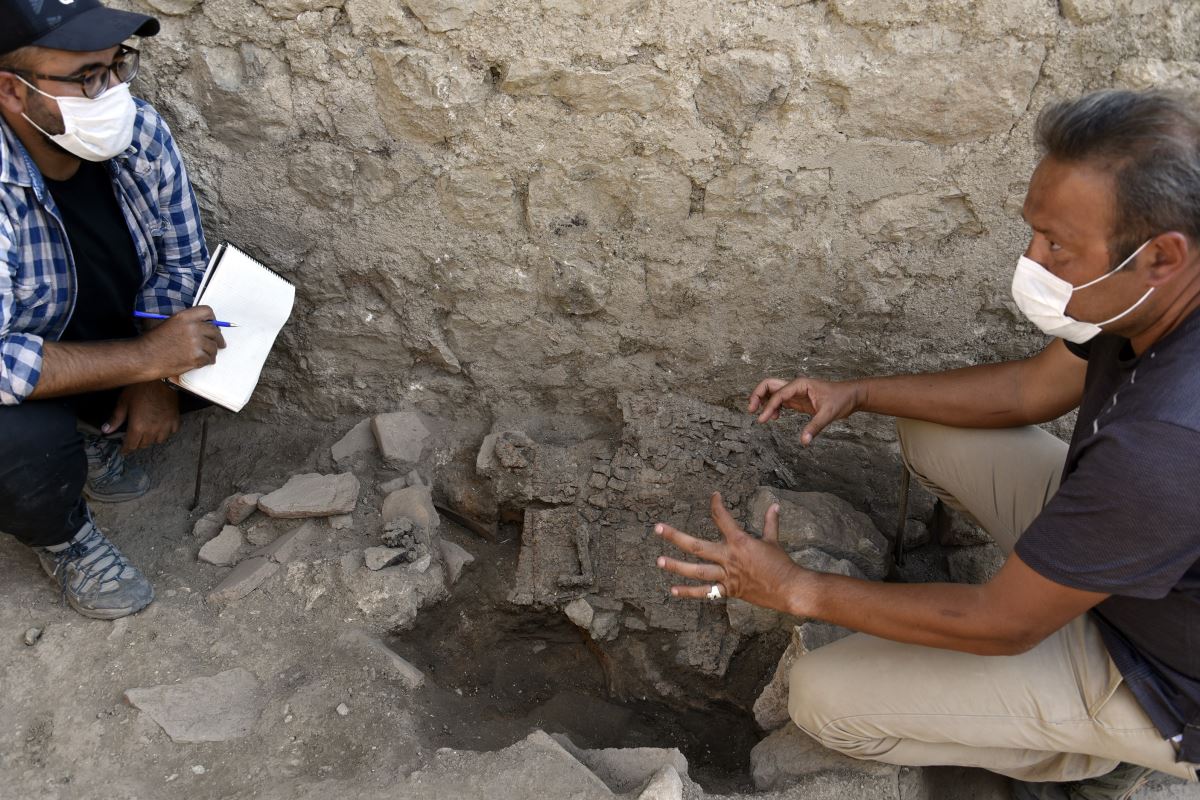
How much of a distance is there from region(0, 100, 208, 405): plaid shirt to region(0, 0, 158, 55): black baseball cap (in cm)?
24

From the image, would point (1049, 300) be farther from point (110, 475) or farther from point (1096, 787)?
point (110, 475)

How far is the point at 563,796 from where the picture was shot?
6.54 ft

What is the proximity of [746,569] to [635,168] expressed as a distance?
1143 mm

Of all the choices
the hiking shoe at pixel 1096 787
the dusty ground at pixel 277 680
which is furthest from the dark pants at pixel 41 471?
the hiking shoe at pixel 1096 787

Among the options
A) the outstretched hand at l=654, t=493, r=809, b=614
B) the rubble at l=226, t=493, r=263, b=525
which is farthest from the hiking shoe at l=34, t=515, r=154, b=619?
the outstretched hand at l=654, t=493, r=809, b=614

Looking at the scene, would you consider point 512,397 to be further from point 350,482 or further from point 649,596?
point 649,596

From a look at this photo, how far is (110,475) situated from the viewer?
280 cm

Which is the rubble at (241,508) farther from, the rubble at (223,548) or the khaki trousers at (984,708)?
the khaki trousers at (984,708)

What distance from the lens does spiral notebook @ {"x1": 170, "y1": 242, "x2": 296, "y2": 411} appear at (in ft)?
8.02

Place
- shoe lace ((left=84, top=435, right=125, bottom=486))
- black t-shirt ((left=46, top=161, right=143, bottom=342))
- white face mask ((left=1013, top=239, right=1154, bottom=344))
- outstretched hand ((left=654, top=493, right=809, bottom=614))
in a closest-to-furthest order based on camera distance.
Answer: white face mask ((left=1013, top=239, right=1154, bottom=344)) → outstretched hand ((left=654, top=493, right=809, bottom=614)) → black t-shirt ((left=46, top=161, right=143, bottom=342)) → shoe lace ((left=84, top=435, right=125, bottom=486))

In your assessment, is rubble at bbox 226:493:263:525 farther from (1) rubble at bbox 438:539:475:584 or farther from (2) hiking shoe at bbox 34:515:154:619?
(1) rubble at bbox 438:539:475:584

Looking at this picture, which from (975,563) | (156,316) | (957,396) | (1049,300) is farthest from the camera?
(975,563)

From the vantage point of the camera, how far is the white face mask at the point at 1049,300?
173 cm

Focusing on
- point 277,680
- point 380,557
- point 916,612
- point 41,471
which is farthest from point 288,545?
point 916,612
